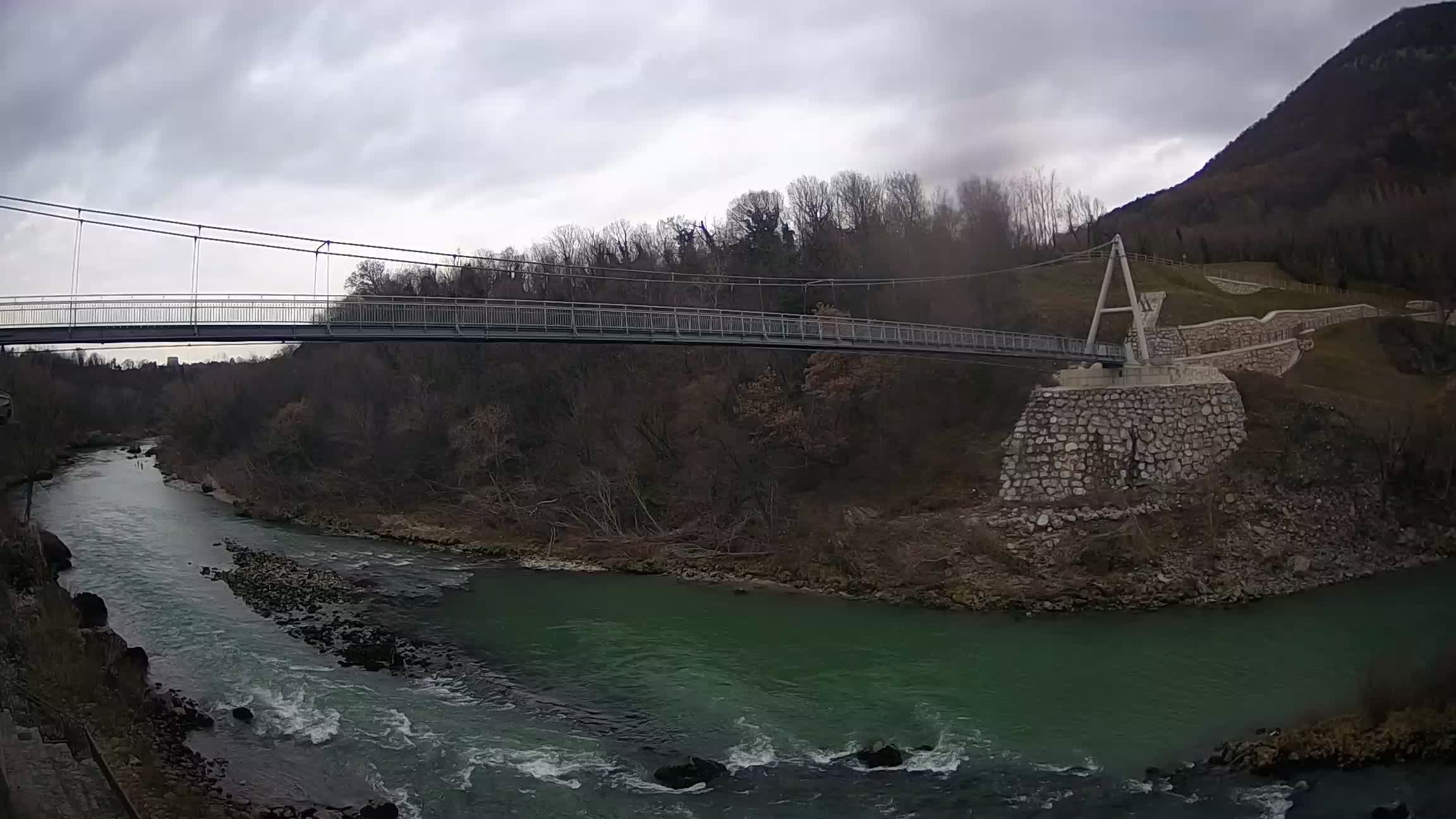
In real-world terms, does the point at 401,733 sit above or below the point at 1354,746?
below

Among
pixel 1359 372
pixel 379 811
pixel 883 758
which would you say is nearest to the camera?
pixel 379 811

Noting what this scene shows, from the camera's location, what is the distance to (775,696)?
1577 centimetres

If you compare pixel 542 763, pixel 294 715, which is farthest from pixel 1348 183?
pixel 294 715

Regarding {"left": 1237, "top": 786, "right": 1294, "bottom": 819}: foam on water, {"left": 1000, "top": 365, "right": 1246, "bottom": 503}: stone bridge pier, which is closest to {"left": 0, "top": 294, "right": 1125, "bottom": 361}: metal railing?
{"left": 1000, "top": 365, "right": 1246, "bottom": 503}: stone bridge pier

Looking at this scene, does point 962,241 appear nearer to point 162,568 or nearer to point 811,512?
point 811,512

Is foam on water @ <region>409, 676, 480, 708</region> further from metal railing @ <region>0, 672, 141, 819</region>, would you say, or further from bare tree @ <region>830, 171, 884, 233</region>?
bare tree @ <region>830, 171, 884, 233</region>

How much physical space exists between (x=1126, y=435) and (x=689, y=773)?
59.0ft

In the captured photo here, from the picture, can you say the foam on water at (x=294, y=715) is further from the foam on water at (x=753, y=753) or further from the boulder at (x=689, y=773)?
the foam on water at (x=753, y=753)

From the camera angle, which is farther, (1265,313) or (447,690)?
(1265,313)

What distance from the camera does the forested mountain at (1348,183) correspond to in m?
42.8

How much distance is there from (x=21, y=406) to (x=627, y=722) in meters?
40.9

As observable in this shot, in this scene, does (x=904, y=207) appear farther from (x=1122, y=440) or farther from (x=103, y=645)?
(x=103, y=645)

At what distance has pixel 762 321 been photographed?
82.8 feet

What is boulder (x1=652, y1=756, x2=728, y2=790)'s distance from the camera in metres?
12.4
